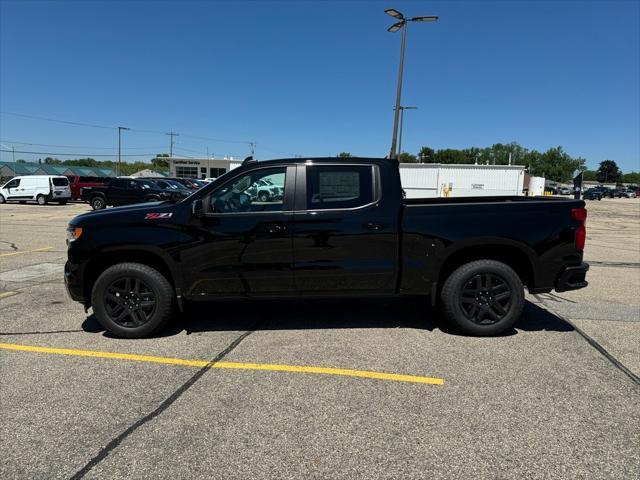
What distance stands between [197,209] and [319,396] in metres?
2.15

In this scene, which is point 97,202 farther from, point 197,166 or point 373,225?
point 197,166

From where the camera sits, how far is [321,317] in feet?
17.2

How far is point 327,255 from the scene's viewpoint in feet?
14.5

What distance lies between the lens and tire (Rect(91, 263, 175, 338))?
14.6 feet

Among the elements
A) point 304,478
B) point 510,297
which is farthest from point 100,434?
point 510,297

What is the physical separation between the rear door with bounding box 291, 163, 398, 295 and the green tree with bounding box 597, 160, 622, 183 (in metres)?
172

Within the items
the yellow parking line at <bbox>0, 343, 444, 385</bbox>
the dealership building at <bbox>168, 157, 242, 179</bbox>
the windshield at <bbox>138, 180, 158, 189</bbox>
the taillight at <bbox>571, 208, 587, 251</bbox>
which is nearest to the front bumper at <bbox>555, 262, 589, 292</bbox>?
the taillight at <bbox>571, 208, 587, 251</bbox>

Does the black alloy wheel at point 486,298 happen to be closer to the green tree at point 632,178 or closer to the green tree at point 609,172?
the green tree at point 609,172

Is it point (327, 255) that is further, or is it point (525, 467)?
point (327, 255)

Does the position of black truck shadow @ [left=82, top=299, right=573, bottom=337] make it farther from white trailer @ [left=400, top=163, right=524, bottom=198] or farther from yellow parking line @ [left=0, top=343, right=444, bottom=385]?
white trailer @ [left=400, top=163, right=524, bottom=198]

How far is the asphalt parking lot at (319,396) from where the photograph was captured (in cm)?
258

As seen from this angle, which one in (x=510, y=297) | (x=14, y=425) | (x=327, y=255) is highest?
(x=327, y=255)

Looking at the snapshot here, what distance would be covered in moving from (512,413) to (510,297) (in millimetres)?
1708

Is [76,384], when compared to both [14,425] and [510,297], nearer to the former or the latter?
[14,425]
